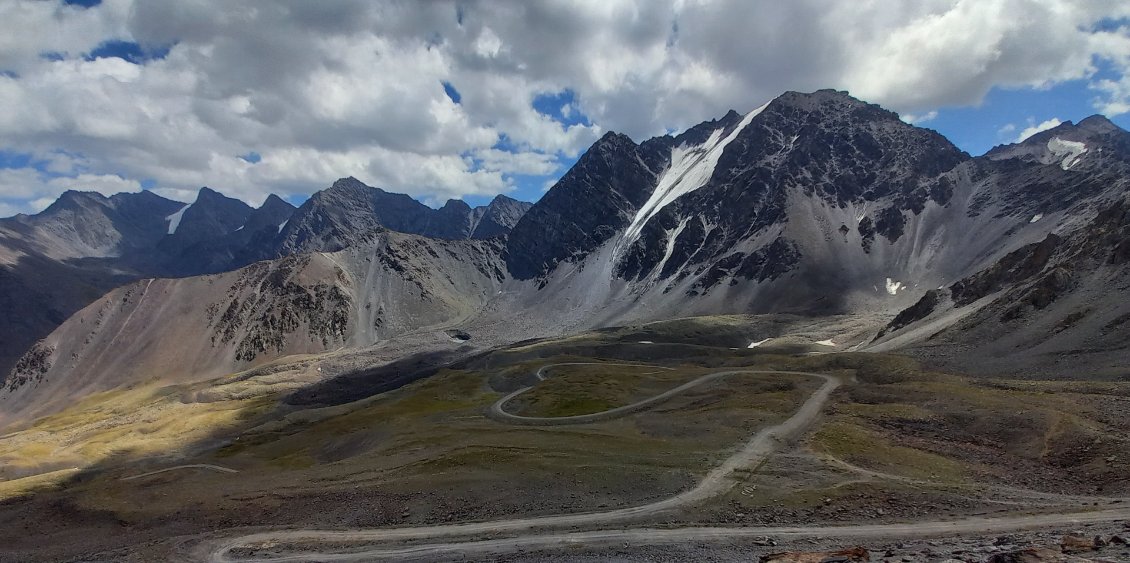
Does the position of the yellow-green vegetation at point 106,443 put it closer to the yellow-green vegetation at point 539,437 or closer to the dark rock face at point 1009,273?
the yellow-green vegetation at point 539,437

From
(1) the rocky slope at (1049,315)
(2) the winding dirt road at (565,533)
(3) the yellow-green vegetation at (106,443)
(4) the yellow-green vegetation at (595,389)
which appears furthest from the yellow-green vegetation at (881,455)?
(3) the yellow-green vegetation at (106,443)

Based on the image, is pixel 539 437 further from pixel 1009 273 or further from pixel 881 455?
pixel 1009 273

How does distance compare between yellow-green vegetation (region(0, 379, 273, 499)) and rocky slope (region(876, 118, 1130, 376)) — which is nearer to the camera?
rocky slope (region(876, 118, 1130, 376))

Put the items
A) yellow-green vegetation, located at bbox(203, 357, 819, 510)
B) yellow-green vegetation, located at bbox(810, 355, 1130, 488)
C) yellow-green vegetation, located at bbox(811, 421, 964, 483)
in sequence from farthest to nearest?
yellow-green vegetation, located at bbox(203, 357, 819, 510) → yellow-green vegetation, located at bbox(811, 421, 964, 483) → yellow-green vegetation, located at bbox(810, 355, 1130, 488)

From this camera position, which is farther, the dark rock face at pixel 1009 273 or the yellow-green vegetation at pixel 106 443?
the dark rock face at pixel 1009 273

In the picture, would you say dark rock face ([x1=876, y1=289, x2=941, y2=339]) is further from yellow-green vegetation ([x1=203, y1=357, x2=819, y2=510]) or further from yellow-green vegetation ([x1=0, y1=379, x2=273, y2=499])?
yellow-green vegetation ([x1=0, y1=379, x2=273, y2=499])

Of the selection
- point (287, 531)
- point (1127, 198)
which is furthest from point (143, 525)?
point (1127, 198)

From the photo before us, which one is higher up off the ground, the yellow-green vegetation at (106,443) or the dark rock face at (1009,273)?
the dark rock face at (1009,273)

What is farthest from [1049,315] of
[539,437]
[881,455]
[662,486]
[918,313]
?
[662,486]

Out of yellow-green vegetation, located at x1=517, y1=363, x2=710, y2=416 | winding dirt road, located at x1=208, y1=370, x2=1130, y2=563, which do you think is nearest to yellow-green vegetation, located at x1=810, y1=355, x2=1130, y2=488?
winding dirt road, located at x1=208, y1=370, x2=1130, y2=563

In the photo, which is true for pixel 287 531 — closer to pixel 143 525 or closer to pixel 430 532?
pixel 430 532
